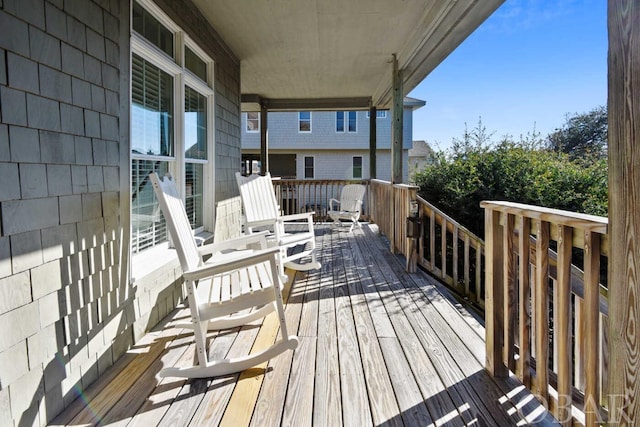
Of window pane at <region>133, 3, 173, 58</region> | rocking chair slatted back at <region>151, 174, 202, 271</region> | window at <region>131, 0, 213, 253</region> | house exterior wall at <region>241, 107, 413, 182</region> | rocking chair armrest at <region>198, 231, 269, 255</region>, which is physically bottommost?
rocking chair armrest at <region>198, 231, 269, 255</region>

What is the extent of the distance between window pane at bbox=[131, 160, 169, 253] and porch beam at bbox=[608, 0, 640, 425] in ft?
8.88

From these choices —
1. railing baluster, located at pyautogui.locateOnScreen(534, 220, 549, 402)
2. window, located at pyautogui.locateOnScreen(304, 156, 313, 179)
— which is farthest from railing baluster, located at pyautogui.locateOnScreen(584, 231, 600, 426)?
window, located at pyautogui.locateOnScreen(304, 156, 313, 179)

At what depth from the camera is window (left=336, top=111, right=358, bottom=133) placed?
17.7 m

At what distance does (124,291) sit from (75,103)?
1.15m

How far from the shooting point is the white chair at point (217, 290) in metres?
2.16

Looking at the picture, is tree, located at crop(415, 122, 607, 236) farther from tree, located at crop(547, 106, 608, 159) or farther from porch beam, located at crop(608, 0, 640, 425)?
tree, located at crop(547, 106, 608, 159)

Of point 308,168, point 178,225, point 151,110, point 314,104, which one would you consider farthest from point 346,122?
point 178,225

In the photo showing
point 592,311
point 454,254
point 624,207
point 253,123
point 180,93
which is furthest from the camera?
point 253,123

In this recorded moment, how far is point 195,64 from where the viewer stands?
13.4 feet

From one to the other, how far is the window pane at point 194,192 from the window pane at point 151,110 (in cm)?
48

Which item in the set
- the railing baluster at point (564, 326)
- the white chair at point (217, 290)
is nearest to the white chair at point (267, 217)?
the white chair at point (217, 290)

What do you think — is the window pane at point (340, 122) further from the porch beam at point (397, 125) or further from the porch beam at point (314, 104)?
the porch beam at point (397, 125)

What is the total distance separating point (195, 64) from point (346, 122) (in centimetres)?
1414

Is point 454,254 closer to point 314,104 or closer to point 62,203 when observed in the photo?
point 62,203
